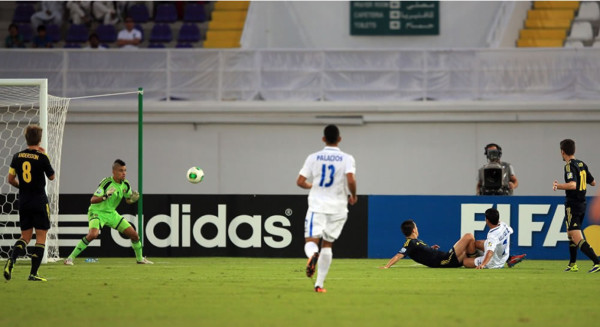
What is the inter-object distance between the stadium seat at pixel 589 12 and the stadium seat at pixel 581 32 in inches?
15.4

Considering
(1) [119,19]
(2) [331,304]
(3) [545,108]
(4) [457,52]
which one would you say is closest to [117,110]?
(1) [119,19]

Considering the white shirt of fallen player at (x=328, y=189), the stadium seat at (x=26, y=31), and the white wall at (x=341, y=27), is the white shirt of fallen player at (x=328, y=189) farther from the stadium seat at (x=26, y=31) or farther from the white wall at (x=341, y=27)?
the stadium seat at (x=26, y=31)

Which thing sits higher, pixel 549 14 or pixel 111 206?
pixel 549 14

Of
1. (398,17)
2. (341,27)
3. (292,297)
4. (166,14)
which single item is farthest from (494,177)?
(166,14)

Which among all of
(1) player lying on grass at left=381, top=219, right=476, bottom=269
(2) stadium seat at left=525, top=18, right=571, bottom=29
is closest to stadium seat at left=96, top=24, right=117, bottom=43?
(2) stadium seat at left=525, top=18, right=571, bottom=29

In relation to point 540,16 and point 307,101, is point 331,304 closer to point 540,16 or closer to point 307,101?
point 307,101

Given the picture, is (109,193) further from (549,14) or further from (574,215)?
(549,14)

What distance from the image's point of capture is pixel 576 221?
15.6 metres

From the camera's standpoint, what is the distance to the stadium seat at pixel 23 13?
2897 cm

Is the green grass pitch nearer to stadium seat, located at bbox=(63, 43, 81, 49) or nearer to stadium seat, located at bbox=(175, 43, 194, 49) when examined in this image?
stadium seat, located at bbox=(175, 43, 194, 49)

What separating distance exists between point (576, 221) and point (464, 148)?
9.76 m

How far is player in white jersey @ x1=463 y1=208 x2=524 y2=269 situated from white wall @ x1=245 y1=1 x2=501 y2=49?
42.6 ft

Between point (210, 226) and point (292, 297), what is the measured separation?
9283 millimetres

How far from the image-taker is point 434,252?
1688 centimetres
